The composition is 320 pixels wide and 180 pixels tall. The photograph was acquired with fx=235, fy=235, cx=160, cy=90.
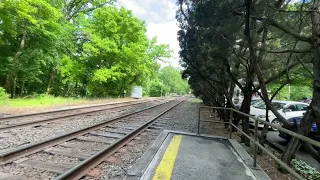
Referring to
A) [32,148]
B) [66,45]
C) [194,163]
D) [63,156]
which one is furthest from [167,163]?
[66,45]

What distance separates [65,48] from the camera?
2356cm

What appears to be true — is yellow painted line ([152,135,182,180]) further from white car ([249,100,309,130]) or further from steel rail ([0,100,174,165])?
white car ([249,100,309,130])

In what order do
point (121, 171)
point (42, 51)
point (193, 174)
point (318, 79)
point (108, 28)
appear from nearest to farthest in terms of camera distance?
point (193, 174) → point (121, 171) → point (318, 79) → point (42, 51) → point (108, 28)

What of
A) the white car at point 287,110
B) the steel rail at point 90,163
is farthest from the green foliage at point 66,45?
the white car at point 287,110

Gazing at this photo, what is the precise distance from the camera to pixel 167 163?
4.14m

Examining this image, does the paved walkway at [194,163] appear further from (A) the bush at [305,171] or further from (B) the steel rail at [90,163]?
(A) the bush at [305,171]

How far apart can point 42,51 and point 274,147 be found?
18.8 metres

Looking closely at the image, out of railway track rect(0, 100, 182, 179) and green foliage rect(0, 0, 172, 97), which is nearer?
railway track rect(0, 100, 182, 179)

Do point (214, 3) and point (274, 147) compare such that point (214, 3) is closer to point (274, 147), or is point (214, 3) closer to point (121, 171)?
point (121, 171)

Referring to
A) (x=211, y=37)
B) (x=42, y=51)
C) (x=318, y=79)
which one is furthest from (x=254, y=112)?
(x=42, y=51)

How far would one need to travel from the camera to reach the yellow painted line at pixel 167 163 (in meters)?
3.56

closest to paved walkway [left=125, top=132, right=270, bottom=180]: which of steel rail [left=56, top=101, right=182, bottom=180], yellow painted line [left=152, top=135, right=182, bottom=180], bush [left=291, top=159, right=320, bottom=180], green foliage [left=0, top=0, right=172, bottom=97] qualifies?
yellow painted line [left=152, top=135, right=182, bottom=180]

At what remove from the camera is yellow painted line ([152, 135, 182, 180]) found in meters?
3.56

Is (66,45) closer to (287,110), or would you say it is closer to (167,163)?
(287,110)
